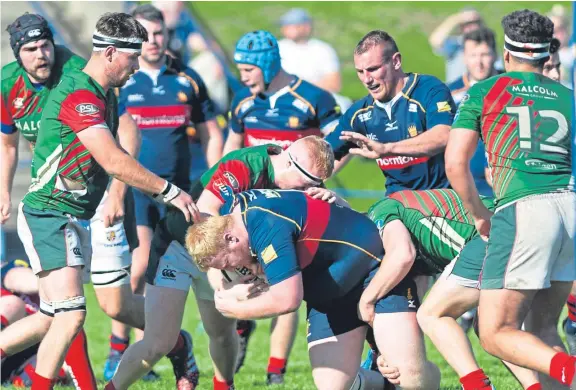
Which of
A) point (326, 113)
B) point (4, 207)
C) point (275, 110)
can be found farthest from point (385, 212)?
point (4, 207)

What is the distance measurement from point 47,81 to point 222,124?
5.15 meters

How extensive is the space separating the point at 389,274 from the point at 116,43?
2.07 metres

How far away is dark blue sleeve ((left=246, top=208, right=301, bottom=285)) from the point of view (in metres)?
5.69

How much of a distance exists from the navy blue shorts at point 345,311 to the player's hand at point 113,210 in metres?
1.61

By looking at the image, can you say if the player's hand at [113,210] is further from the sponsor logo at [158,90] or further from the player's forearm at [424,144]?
the sponsor logo at [158,90]

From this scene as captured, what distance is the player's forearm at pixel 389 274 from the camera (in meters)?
6.08

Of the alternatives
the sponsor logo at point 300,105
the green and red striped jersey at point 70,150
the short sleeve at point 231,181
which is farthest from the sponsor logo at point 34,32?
the sponsor logo at point 300,105

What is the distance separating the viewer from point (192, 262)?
6.79m

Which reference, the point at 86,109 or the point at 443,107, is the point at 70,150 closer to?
the point at 86,109

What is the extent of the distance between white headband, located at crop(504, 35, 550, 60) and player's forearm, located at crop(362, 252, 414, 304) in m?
1.23

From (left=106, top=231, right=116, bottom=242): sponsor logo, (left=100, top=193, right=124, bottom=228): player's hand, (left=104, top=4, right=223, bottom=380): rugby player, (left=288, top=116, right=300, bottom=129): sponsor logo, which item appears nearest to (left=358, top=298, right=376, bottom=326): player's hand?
(left=100, top=193, right=124, bottom=228): player's hand

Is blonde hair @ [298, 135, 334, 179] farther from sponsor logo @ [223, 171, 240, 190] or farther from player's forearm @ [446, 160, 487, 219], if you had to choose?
player's forearm @ [446, 160, 487, 219]

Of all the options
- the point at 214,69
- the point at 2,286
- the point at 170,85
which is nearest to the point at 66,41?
the point at 214,69

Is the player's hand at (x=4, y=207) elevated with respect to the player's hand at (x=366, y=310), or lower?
lower
